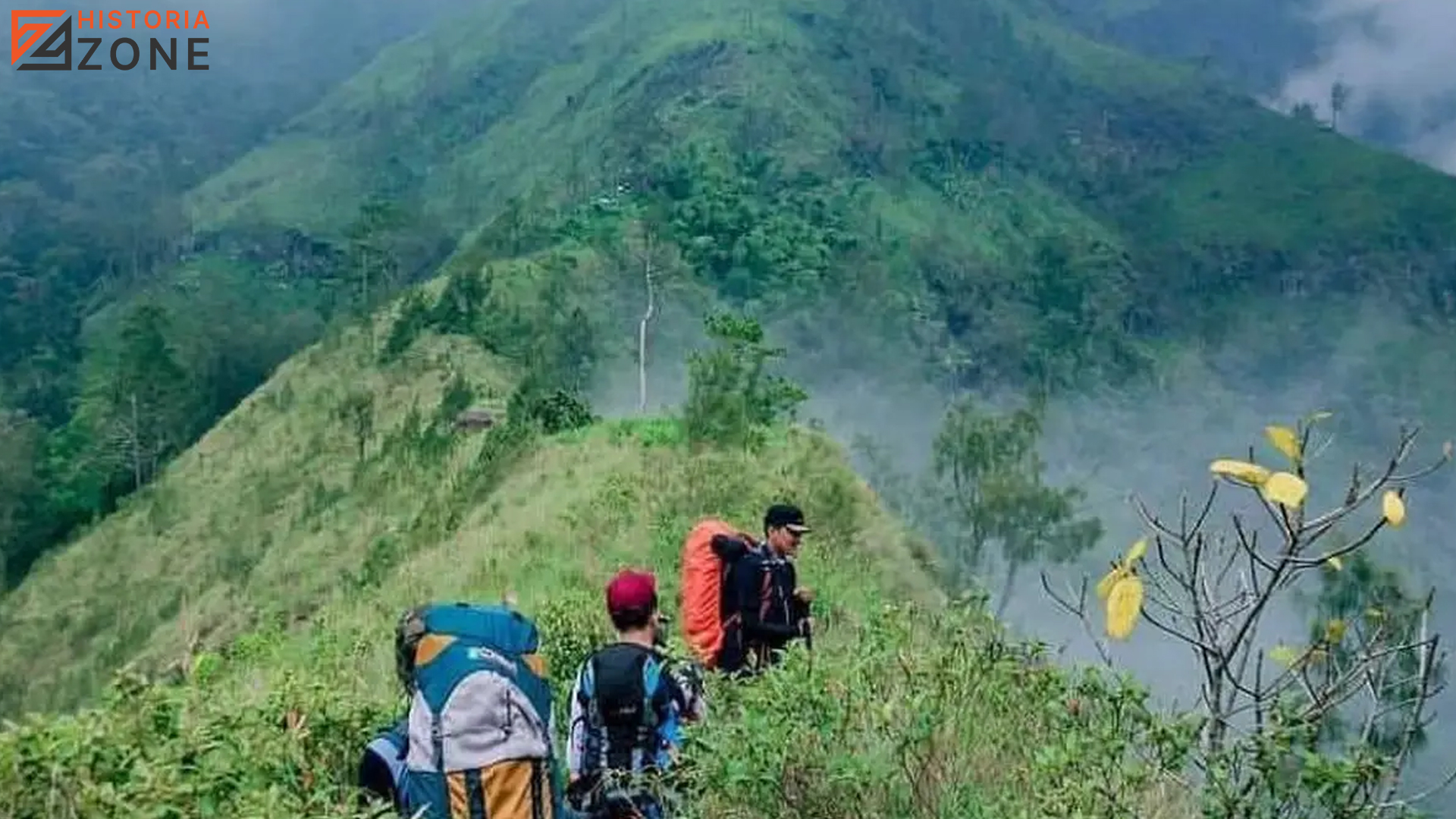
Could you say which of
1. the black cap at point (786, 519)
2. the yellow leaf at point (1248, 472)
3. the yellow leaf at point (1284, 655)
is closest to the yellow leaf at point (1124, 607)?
the yellow leaf at point (1248, 472)

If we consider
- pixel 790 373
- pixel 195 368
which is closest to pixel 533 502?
pixel 195 368

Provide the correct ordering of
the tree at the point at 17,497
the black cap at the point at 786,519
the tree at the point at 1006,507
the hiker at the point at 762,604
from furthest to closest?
the tree at the point at 17,497, the tree at the point at 1006,507, the black cap at the point at 786,519, the hiker at the point at 762,604

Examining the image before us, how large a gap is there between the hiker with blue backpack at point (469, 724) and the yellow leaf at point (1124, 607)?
1609 mm

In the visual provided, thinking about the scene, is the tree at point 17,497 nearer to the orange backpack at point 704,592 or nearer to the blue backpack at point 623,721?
the orange backpack at point 704,592

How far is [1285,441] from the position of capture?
8.87 ft

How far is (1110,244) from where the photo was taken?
92750 mm

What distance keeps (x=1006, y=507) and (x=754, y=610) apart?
32985 mm

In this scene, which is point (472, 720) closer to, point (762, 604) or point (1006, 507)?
point (762, 604)

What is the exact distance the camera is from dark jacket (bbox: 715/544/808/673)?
21.3 ft

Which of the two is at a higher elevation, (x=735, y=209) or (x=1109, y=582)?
(x=735, y=209)

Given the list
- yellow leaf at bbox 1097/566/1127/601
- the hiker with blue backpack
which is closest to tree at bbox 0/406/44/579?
the hiker with blue backpack

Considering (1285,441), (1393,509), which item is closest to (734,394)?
(1285,441)

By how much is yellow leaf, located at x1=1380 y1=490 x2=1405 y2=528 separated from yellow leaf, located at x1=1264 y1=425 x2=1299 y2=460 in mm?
167

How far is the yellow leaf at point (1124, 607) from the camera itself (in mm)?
2623
